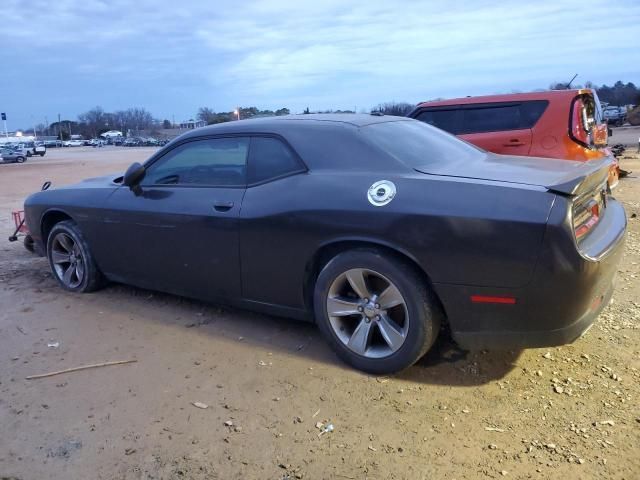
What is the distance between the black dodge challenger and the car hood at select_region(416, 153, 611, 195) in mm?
13

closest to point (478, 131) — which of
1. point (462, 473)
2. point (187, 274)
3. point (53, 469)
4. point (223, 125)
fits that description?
point (223, 125)

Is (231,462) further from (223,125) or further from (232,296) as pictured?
Result: (223,125)

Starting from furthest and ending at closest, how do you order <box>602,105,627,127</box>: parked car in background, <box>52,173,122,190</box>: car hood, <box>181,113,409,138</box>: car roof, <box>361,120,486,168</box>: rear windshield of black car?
<box>602,105,627,127</box>: parked car in background → <box>52,173,122,190</box>: car hood → <box>181,113,409,138</box>: car roof → <box>361,120,486,168</box>: rear windshield of black car

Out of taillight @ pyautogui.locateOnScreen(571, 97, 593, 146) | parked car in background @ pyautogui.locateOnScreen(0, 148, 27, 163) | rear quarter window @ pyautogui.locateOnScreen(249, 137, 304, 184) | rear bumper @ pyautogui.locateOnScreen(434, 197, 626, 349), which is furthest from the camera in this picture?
parked car in background @ pyautogui.locateOnScreen(0, 148, 27, 163)

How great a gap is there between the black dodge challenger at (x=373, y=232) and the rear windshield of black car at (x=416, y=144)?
0.05 feet

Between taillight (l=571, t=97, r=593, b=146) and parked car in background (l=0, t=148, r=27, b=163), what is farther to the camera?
parked car in background (l=0, t=148, r=27, b=163)

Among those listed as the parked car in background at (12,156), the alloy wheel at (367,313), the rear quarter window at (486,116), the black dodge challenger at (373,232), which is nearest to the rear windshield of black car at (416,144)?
the black dodge challenger at (373,232)

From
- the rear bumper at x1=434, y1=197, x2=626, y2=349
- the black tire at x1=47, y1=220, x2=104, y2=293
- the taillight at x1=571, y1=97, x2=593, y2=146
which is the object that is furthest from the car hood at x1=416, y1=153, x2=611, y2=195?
the taillight at x1=571, y1=97, x2=593, y2=146

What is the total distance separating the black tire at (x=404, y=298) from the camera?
3.09 m

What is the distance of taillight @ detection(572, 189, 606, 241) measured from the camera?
113 inches

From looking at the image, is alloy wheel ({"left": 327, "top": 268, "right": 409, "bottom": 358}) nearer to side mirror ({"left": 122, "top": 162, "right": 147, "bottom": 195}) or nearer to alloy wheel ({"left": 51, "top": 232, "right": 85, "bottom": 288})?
side mirror ({"left": 122, "top": 162, "right": 147, "bottom": 195})

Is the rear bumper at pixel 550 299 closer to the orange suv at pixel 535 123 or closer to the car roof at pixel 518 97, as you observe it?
the orange suv at pixel 535 123

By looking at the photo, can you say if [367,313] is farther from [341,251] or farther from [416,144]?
[416,144]

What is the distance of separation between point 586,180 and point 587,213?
0.72 ft
